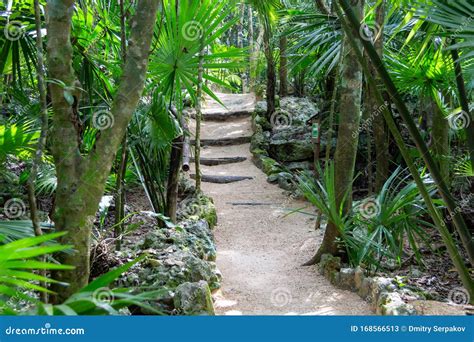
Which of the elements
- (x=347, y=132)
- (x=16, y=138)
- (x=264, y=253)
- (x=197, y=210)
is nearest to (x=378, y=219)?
(x=347, y=132)

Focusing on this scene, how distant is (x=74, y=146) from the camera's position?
2105mm

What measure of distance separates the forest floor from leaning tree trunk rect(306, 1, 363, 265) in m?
0.54

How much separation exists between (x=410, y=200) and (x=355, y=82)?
120 centimetres

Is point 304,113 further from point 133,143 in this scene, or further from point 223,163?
point 133,143

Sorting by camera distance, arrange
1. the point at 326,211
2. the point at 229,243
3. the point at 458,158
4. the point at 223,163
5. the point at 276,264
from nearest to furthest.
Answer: the point at 326,211 → the point at 276,264 → the point at 229,243 → the point at 458,158 → the point at 223,163

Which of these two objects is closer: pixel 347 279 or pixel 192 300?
pixel 192 300

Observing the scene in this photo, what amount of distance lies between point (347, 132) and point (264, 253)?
1.76 metres

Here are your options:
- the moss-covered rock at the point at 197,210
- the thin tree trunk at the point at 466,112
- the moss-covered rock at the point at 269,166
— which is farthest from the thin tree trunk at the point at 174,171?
the moss-covered rock at the point at 269,166

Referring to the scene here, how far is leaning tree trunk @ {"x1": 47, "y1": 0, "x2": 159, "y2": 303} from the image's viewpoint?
2.04m

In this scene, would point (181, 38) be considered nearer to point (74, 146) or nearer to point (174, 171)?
point (174, 171)

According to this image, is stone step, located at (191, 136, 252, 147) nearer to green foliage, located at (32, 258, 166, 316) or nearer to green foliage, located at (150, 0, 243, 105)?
green foliage, located at (150, 0, 243, 105)

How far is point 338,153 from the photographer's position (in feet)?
14.7

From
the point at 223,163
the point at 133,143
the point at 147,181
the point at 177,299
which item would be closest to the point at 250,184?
the point at 223,163

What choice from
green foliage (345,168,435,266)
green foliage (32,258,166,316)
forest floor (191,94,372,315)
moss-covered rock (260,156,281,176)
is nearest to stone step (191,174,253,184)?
forest floor (191,94,372,315)
